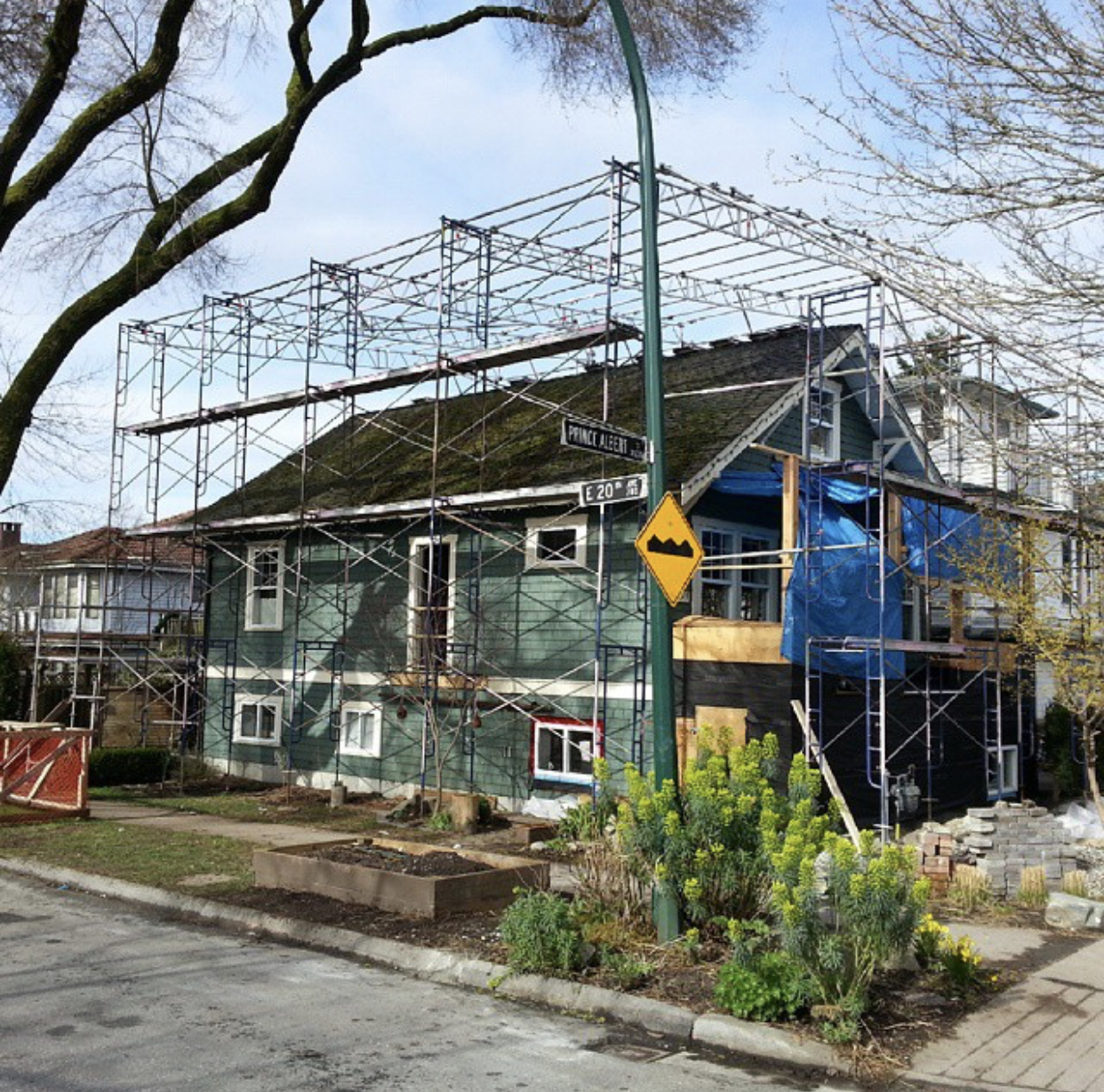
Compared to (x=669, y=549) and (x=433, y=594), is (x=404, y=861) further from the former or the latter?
(x=433, y=594)

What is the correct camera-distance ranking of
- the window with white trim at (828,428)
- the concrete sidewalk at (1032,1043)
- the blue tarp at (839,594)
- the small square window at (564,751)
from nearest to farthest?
the concrete sidewalk at (1032,1043) < the blue tarp at (839,594) < the small square window at (564,751) < the window with white trim at (828,428)

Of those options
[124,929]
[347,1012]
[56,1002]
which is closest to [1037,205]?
[347,1012]

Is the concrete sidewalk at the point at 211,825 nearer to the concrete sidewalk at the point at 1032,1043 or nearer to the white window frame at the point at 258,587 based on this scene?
the white window frame at the point at 258,587

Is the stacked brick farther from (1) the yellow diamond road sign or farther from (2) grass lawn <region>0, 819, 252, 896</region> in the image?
(2) grass lawn <region>0, 819, 252, 896</region>

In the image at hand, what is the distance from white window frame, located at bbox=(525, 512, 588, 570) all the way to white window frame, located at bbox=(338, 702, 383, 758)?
159 inches

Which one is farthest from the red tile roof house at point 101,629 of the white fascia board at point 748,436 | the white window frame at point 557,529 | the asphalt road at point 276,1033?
the asphalt road at point 276,1033

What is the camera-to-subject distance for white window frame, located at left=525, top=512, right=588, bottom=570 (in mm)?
17250

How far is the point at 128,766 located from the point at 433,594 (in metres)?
6.71

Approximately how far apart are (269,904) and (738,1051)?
5.05 m

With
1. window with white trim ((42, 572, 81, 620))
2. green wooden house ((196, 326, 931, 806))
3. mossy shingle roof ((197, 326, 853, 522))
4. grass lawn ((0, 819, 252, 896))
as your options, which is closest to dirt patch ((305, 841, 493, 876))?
grass lawn ((0, 819, 252, 896))

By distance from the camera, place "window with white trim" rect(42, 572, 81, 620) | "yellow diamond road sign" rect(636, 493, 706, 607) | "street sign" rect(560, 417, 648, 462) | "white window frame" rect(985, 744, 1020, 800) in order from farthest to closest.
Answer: "window with white trim" rect(42, 572, 81, 620) < "white window frame" rect(985, 744, 1020, 800) < "street sign" rect(560, 417, 648, 462) < "yellow diamond road sign" rect(636, 493, 706, 607)

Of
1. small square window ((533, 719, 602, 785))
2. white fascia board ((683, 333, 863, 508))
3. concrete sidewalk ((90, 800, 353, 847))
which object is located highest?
white fascia board ((683, 333, 863, 508))

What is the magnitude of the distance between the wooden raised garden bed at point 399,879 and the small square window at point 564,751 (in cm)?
532

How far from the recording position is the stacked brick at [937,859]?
11.7 metres
